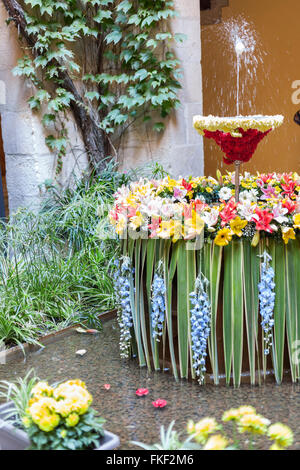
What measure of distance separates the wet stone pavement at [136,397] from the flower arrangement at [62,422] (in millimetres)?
409

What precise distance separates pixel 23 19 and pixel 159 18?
1092 millimetres

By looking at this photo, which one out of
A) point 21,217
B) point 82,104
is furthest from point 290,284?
point 82,104

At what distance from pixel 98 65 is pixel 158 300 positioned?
2.92 meters

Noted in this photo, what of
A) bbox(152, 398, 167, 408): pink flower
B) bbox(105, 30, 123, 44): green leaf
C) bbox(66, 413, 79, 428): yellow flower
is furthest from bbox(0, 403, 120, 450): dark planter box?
bbox(105, 30, 123, 44): green leaf

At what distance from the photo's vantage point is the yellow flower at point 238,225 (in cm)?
231

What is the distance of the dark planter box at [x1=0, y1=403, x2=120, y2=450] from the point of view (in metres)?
1.69

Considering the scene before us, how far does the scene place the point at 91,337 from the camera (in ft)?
10.3

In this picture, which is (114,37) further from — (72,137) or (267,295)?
(267,295)

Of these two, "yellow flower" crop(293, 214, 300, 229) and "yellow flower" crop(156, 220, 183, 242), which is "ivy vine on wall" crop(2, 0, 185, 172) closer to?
"yellow flower" crop(156, 220, 183, 242)

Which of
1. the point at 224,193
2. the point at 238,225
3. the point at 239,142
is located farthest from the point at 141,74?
the point at 238,225

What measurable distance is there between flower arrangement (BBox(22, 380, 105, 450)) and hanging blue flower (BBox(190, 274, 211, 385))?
81cm

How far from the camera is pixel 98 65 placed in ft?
15.4

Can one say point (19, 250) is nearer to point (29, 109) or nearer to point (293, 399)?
point (29, 109)
